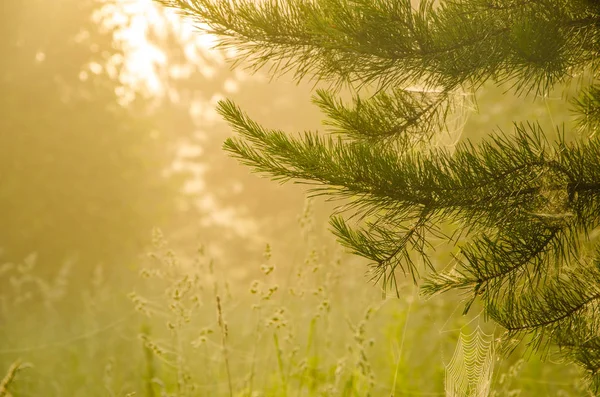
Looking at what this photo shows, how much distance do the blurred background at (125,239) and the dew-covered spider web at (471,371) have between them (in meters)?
0.42

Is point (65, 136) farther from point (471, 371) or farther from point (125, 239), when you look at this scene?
point (471, 371)

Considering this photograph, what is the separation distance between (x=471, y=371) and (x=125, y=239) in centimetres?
593

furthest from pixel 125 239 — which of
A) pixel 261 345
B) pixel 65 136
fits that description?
pixel 261 345

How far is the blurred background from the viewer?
13.5ft

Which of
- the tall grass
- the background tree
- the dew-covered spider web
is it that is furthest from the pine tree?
the background tree

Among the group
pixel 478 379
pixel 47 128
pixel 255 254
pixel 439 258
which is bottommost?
pixel 478 379

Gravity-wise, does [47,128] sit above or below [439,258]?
above

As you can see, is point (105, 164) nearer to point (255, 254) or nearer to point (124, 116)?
point (124, 116)

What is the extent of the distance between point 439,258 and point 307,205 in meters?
2.39

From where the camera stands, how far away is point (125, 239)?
7.78 metres

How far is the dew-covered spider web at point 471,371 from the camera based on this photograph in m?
2.51

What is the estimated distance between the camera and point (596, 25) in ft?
6.67

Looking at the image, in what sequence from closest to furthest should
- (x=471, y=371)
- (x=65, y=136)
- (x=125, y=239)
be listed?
(x=471, y=371)
(x=65, y=136)
(x=125, y=239)

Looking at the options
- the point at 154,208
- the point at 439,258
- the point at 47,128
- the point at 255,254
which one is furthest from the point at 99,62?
the point at 255,254
